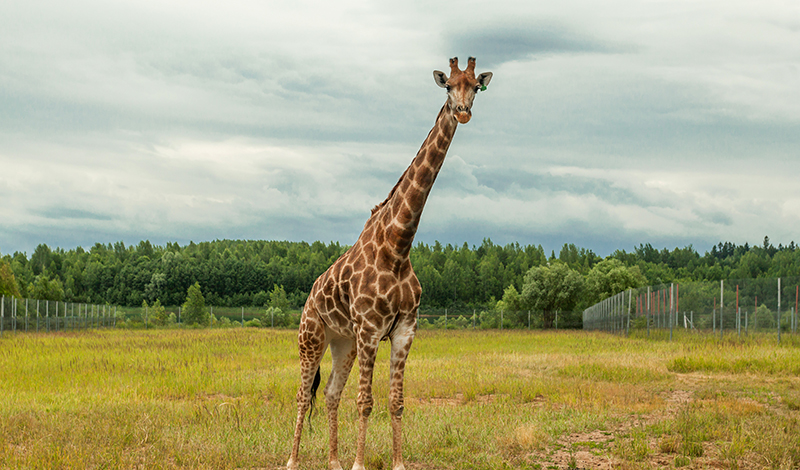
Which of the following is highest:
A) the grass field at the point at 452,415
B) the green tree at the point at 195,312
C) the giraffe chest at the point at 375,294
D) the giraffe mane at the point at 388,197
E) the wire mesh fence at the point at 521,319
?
the giraffe mane at the point at 388,197

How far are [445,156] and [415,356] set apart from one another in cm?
1620

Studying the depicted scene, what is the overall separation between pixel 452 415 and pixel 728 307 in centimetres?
1928

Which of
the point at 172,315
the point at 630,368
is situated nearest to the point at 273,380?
the point at 630,368

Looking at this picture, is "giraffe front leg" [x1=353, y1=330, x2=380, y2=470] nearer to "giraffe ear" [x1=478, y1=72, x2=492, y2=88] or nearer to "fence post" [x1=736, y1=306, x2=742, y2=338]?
"giraffe ear" [x1=478, y1=72, x2=492, y2=88]

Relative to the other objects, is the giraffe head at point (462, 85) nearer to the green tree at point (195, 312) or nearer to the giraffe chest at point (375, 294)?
the giraffe chest at point (375, 294)

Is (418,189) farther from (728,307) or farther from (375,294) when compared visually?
(728,307)

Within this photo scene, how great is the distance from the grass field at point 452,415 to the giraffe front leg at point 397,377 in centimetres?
88

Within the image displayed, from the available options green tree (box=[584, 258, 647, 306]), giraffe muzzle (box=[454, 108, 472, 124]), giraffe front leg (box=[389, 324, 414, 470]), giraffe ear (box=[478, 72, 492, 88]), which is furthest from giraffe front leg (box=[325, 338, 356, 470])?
green tree (box=[584, 258, 647, 306])

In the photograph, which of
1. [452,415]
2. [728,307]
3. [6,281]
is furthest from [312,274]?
[452,415]

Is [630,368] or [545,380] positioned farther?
[630,368]

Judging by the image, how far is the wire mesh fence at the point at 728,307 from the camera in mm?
22969

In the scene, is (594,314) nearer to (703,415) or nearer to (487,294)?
(703,415)

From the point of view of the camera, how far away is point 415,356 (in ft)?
71.0

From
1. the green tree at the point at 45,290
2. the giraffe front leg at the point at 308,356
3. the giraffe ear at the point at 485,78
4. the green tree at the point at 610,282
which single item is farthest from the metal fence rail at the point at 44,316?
the green tree at the point at 610,282
